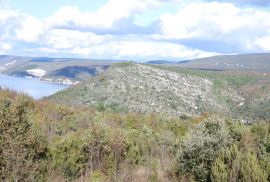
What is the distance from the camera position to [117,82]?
573 feet

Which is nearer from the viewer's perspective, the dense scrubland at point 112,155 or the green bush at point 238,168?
the dense scrubland at point 112,155

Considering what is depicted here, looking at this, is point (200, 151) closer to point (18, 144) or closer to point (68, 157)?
point (68, 157)

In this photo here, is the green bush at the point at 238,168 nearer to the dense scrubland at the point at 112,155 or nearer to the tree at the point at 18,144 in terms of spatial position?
the dense scrubland at the point at 112,155

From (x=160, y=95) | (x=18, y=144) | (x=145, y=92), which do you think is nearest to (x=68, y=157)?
(x=18, y=144)

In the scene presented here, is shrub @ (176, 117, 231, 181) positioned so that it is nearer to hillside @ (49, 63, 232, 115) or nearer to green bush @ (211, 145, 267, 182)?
green bush @ (211, 145, 267, 182)

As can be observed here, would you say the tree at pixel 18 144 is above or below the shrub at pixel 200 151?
above

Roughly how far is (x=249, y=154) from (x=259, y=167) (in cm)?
116

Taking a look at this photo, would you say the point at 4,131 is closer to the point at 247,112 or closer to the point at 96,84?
the point at 96,84

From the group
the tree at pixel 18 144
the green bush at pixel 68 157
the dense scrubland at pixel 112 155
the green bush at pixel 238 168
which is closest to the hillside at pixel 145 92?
the dense scrubland at pixel 112 155

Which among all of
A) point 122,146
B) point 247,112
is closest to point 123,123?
point 122,146

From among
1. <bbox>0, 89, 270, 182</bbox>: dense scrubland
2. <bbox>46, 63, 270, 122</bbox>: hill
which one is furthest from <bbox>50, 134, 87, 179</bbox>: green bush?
<bbox>46, 63, 270, 122</bbox>: hill

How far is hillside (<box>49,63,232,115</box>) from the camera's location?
531ft

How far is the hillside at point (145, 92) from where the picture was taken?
161875mm

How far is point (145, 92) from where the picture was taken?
172375 millimetres
